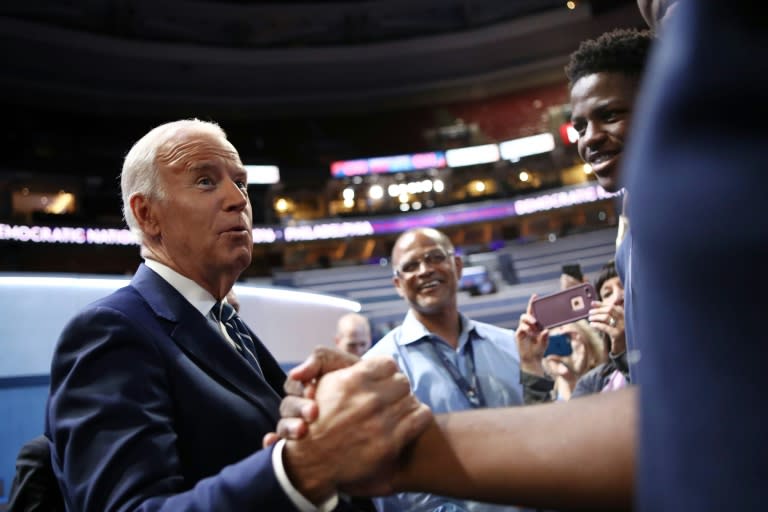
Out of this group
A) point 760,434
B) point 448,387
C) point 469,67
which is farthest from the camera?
point 469,67

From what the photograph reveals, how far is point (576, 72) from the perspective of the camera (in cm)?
190

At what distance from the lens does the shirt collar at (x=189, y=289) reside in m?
1.49

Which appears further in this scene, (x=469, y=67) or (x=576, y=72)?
(x=469, y=67)

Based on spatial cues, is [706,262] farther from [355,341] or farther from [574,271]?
[355,341]

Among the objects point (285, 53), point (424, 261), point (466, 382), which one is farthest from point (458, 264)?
point (285, 53)

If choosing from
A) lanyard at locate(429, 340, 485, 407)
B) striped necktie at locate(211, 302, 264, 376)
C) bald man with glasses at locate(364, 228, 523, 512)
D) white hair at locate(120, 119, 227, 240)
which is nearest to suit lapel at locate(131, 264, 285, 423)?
striped necktie at locate(211, 302, 264, 376)

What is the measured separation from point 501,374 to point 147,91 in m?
20.7

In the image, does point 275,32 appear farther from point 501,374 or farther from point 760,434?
point 760,434

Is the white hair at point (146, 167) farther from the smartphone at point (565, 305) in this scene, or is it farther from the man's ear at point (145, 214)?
the smartphone at point (565, 305)

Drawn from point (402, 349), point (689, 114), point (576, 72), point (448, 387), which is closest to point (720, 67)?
point (689, 114)

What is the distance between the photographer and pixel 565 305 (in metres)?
2.57

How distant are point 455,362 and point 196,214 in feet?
5.23

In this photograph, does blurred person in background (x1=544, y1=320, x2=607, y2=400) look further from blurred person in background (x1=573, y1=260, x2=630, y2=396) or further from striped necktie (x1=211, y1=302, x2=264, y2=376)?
striped necktie (x1=211, y1=302, x2=264, y2=376)

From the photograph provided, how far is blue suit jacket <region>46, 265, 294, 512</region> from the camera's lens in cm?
102
